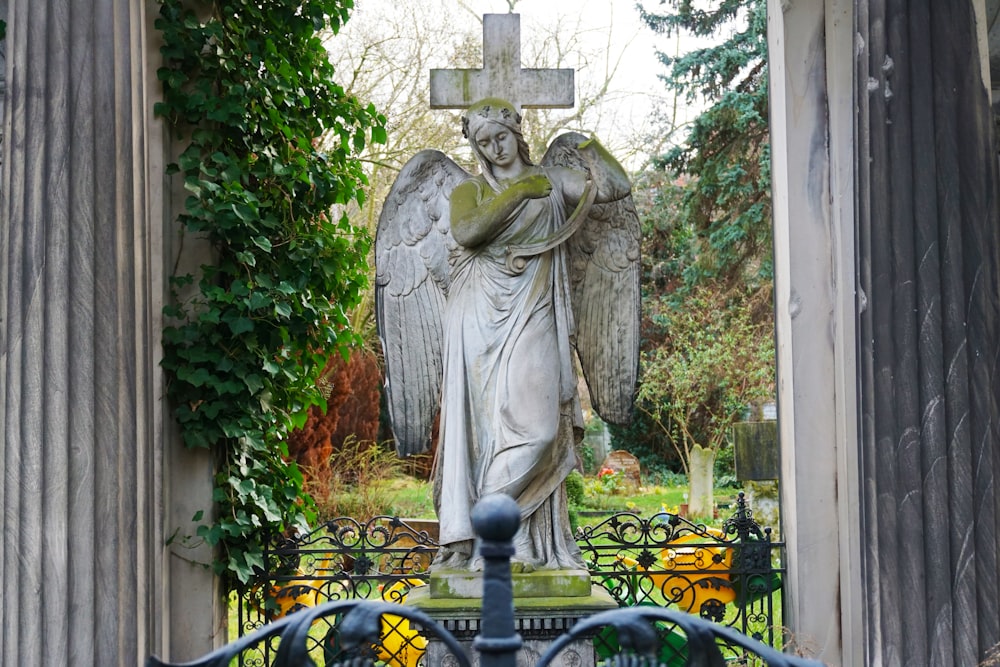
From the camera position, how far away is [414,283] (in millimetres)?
5355

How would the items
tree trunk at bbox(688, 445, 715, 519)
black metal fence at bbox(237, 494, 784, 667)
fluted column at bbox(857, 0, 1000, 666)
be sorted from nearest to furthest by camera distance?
fluted column at bbox(857, 0, 1000, 666) < black metal fence at bbox(237, 494, 784, 667) < tree trunk at bbox(688, 445, 715, 519)

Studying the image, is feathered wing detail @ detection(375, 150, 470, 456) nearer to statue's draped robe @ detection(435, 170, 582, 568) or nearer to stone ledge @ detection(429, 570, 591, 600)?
statue's draped robe @ detection(435, 170, 582, 568)

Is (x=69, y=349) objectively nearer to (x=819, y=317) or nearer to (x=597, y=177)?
(x=597, y=177)

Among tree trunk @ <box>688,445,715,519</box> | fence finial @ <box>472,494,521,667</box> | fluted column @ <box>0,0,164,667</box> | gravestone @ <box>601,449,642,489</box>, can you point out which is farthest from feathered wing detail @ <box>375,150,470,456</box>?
gravestone @ <box>601,449,642,489</box>

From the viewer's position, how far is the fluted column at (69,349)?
4.54 m

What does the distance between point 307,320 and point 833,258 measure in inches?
97.3

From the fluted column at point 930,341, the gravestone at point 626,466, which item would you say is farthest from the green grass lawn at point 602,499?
the fluted column at point 930,341

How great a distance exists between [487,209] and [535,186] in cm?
22

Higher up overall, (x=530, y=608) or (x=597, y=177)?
(x=597, y=177)

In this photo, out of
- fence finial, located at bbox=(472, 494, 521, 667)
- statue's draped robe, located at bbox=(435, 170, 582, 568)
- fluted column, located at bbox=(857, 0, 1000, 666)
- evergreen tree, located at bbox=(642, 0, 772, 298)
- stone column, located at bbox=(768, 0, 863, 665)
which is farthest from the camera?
evergreen tree, located at bbox=(642, 0, 772, 298)

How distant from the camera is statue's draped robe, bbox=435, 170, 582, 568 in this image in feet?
16.4

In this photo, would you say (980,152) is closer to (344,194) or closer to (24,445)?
(344,194)

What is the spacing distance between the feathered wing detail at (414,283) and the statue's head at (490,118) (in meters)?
0.17

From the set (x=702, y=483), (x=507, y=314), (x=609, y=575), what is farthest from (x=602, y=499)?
(x=507, y=314)
